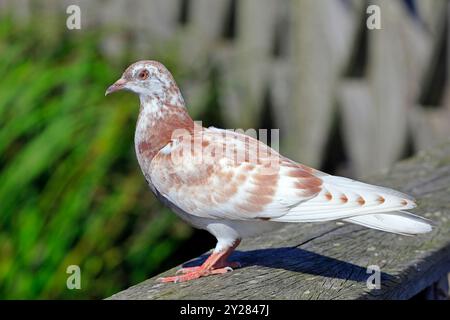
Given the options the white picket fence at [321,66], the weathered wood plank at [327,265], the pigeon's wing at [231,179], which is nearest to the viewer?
the weathered wood plank at [327,265]

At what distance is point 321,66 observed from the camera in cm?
476

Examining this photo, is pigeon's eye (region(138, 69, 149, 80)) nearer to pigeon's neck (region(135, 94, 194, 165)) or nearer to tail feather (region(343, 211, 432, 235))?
pigeon's neck (region(135, 94, 194, 165))

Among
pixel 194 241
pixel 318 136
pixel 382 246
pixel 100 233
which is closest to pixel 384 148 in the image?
pixel 318 136

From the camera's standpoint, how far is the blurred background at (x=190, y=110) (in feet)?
13.7

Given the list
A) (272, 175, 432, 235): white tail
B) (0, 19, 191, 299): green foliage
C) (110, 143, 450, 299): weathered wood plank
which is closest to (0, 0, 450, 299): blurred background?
(0, 19, 191, 299): green foliage

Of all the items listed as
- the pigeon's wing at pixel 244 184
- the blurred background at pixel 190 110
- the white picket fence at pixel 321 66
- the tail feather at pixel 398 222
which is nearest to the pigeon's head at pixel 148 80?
the pigeon's wing at pixel 244 184

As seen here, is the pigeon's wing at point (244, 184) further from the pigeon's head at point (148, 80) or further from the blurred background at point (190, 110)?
the blurred background at point (190, 110)

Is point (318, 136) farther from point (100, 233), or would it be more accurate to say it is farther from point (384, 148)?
point (100, 233)

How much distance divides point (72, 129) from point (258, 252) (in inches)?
Answer: 76.1

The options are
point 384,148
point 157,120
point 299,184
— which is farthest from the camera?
point 384,148

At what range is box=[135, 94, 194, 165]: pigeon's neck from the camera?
275cm

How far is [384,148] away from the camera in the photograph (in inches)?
182

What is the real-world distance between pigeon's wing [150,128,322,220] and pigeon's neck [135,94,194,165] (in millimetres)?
85

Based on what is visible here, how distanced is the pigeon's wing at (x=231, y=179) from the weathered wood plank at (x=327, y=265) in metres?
0.17
